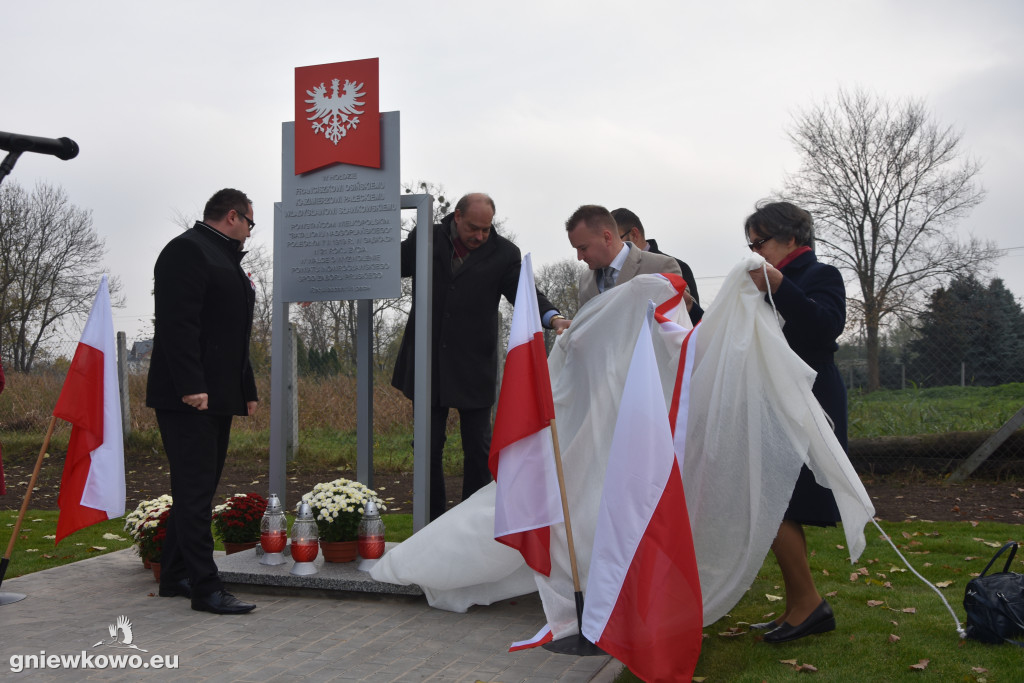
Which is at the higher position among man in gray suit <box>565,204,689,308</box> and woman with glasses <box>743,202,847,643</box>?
man in gray suit <box>565,204,689,308</box>

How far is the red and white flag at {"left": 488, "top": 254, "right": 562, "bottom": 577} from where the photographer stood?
397cm

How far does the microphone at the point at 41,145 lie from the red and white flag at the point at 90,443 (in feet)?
3.73

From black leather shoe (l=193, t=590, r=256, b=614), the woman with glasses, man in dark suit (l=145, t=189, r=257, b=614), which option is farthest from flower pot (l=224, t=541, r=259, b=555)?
the woman with glasses

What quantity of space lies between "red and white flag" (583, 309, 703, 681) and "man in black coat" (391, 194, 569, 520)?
6.61ft

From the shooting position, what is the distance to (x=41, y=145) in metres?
4.05

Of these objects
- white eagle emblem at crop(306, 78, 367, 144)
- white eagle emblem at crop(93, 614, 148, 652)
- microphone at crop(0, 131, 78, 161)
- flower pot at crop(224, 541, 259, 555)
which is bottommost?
white eagle emblem at crop(93, 614, 148, 652)

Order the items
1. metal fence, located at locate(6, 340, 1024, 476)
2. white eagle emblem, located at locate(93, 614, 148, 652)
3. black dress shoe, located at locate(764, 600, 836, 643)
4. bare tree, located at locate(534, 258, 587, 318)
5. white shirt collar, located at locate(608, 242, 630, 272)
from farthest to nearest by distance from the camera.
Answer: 1. bare tree, located at locate(534, 258, 587, 318)
2. metal fence, located at locate(6, 340, 1024, 476)
3. white shirt collar, located at locate(608, 242, 630, 272)
4. white eagle emblem, located at locate(93, 614, 148, 652)
5. black dress shoe, located at locate(764, 600, 836, 643)

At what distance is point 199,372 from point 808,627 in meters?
3.23

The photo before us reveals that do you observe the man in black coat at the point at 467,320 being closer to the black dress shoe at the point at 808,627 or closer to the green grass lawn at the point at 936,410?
the black dress shoe at the point at 808,627

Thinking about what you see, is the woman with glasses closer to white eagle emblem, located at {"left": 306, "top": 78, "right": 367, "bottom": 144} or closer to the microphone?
white eagle emblem, located at {"left": 306, "top": 78, "right": 367, "bottom": 144}

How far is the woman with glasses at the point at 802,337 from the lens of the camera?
3756 millimetres

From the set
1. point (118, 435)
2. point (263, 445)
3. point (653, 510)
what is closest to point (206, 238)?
point (118, 435)

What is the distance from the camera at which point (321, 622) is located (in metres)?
4.39

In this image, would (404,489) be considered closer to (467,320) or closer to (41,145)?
(467,320)
